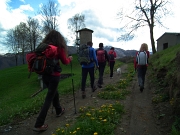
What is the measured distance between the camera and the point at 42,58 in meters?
4.18

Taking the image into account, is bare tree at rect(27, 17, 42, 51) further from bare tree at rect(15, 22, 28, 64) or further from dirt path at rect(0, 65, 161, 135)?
dirt path at rect(0, 65, 161, 135)

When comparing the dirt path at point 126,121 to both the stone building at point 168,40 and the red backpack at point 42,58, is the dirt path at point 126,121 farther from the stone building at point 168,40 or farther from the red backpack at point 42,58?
the stone building at point 168,40

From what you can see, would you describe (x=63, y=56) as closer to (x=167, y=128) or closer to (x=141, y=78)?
(x=167, y=128)

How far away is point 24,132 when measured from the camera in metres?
4.57

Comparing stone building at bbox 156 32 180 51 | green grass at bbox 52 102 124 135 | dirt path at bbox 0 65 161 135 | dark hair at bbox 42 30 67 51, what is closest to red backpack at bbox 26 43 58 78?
dark hair at bbox 42 30 67 51

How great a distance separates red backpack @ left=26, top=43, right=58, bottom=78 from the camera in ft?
13.7

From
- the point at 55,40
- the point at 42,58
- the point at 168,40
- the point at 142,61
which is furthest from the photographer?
the point at 168,40

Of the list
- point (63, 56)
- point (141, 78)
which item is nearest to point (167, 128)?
point (63, 56)

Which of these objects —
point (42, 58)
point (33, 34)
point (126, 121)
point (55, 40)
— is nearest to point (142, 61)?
point (126, 121)

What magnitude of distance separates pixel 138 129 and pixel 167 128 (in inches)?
26.9

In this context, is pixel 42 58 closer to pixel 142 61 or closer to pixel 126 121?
pixel 126 121

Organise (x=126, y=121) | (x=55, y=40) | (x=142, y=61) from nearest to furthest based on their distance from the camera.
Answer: (x=55, y=40)
(x=126, y=121)
(x=142, y=61)

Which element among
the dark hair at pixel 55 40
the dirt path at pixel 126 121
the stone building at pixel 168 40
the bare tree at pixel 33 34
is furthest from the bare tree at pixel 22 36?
the dark hair at pixel 55 40

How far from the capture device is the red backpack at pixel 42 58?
4.17 meters
